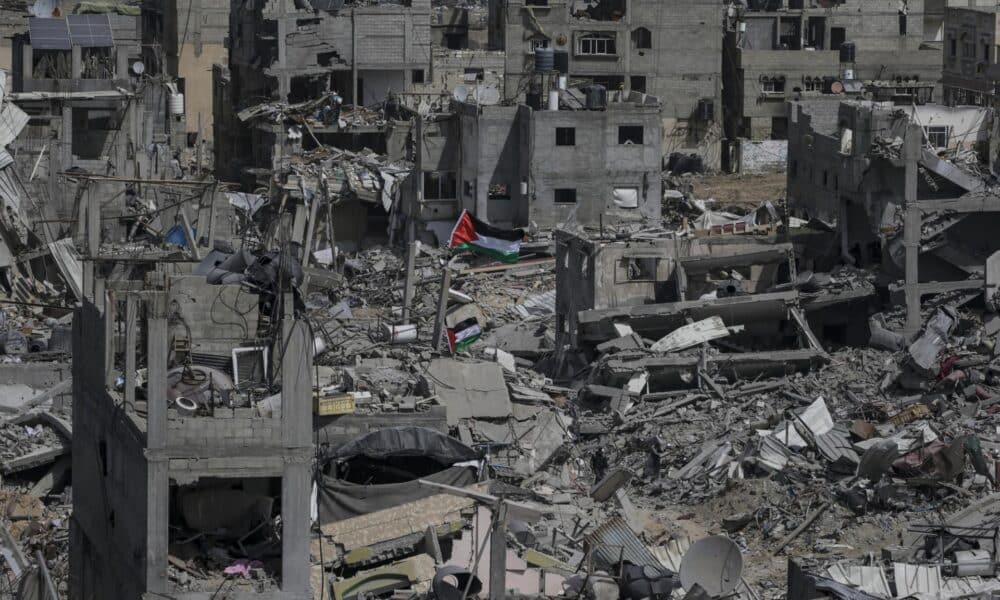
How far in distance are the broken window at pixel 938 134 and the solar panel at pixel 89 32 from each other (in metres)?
21.5

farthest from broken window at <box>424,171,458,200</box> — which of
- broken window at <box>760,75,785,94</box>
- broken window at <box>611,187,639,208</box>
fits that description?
broken window at <box>760,75,785,94</box>

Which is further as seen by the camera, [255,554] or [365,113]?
[365,113]

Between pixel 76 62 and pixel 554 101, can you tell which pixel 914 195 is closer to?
pixel 554 101

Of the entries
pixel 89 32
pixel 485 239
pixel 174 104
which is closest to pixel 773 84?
pixel 174 104

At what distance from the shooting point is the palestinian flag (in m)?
58.8

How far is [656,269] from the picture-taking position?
47938 millimetres

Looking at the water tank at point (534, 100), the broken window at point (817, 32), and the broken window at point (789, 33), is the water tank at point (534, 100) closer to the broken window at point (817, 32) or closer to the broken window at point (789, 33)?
the broken window at point (789, 33)

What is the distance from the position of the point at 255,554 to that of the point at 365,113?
4483 cm

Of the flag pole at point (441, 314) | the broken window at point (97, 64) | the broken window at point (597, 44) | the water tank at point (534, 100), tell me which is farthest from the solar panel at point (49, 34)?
the broken window at point (597, 44)

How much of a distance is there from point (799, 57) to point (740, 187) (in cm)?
683

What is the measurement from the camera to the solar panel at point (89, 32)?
62156 mm

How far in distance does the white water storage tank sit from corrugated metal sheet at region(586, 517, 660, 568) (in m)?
45.9

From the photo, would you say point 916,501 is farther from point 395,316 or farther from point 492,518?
point 395,316

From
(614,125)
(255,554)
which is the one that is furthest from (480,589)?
(614,125)
